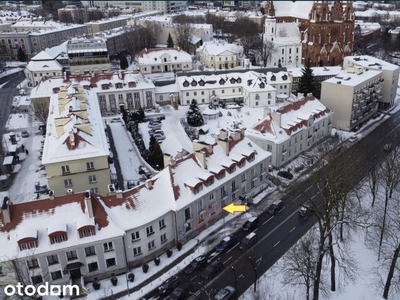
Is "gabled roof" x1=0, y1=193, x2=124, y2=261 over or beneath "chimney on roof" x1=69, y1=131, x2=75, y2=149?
beneath

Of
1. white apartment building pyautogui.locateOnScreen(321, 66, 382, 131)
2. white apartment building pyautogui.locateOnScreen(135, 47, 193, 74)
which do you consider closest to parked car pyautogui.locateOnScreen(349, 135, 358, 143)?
white apartment building pyautogui.locateOnScreen(321, 66, 382, 131)

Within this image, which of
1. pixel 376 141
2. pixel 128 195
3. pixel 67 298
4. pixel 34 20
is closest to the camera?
pixel 67 298

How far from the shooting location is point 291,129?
5841cm

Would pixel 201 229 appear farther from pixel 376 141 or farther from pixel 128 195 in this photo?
pixel 376 141

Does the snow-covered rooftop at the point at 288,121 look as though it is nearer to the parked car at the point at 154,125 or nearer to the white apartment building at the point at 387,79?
the white apartment building at the point at 387,79

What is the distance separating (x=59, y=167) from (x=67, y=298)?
1588 cm

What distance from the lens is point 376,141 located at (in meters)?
65.6

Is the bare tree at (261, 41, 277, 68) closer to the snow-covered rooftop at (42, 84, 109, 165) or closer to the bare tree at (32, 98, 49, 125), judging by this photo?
the bare tree at (32, 98, 49, 125)

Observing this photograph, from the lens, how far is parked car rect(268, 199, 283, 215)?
153 feet

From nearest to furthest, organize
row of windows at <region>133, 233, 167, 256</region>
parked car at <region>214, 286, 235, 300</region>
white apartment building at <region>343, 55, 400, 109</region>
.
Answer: parked car at <region>214, 286, 235, 300</region> → row of windows at <region>133, 233, 167, 256</region> → white apartment building at <region>343, 55, 400, 109</region>

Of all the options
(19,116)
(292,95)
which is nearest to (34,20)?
(19,116)

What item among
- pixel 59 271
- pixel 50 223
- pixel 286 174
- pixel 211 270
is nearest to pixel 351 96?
pixel 286 174

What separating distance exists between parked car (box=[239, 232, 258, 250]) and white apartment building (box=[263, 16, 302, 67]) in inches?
3326

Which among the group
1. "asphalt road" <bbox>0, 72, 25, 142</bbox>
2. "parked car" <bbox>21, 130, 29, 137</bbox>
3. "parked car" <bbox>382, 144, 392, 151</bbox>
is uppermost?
"asphalt road" <bbox>0, 72, 25, 142</bbox>
